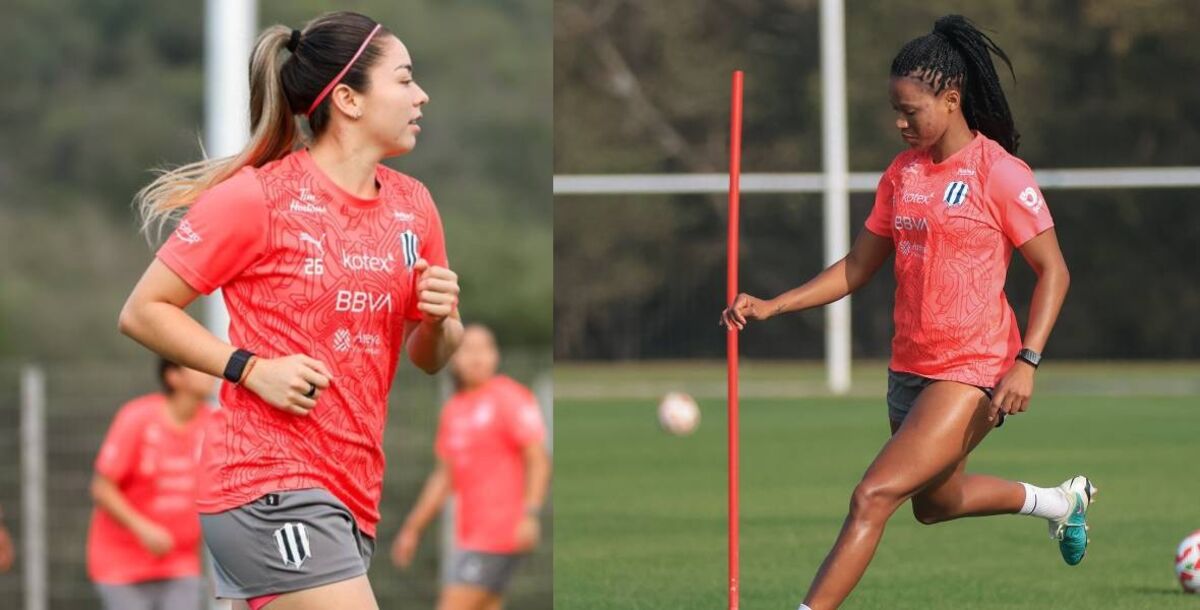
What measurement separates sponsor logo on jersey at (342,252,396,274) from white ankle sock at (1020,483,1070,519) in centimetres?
305

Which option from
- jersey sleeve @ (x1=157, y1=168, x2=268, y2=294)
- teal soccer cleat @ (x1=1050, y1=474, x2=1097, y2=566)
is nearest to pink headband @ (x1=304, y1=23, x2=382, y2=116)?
jersey sleeve @ (x1=157, y1=168, x2=268, y2=294)

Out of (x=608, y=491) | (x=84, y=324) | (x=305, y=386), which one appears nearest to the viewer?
(x=305, y=386)

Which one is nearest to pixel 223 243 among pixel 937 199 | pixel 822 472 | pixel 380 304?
pixel 380 304

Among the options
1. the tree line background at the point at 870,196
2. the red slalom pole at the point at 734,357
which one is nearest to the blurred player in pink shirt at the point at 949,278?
the red slalom pole at the point at 734,357

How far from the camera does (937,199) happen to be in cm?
597

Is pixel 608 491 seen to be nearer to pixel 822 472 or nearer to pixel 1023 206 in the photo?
pixel 822 472

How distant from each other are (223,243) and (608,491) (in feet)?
29.7

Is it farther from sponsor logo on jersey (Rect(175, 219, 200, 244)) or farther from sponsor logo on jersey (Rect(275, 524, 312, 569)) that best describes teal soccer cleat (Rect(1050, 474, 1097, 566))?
sponsor logo on jersey (Rect(175, 219, 200, 244))

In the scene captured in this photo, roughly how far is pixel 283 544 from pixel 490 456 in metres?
6.41

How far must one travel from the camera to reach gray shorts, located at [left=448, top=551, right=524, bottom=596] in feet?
36.2

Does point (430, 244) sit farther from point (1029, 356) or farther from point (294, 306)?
point (1029, 356)

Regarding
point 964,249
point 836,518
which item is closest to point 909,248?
point 964,249

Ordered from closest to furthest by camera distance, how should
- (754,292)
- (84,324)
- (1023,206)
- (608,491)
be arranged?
1. (1023,206)
2. (608,491)
3. (754,292)
4. (84,324)

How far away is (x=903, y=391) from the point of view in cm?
622
